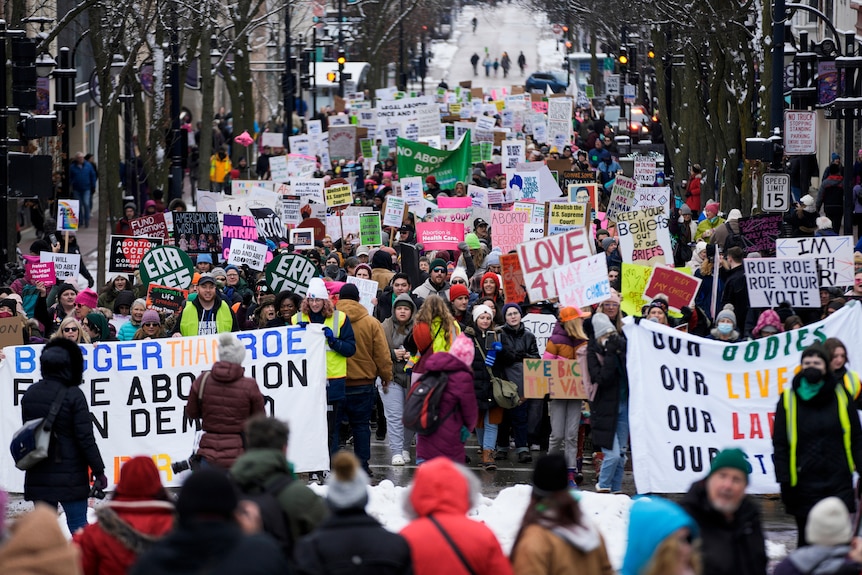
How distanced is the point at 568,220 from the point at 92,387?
9176 mm

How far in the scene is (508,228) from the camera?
69.3 feet

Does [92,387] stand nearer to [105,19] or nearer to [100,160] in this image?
[100,160]

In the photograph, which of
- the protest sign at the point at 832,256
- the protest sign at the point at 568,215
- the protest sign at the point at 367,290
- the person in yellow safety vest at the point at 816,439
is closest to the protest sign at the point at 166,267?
the protest sign at the point at 367,290

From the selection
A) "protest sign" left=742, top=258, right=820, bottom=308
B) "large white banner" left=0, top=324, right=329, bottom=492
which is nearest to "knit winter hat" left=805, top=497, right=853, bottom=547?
"large white banner" left=0, top=324, right=329, bottom=492

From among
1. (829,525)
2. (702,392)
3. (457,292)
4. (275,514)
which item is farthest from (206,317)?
(829,525)

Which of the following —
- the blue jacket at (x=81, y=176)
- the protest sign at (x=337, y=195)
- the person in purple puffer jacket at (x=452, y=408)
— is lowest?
the person in purple puffer jacket at (x=452, y=408)

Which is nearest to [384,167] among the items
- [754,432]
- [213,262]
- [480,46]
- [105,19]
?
[105,19]

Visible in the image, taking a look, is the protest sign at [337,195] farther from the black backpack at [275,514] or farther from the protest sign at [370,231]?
the black backpack at [275,514]

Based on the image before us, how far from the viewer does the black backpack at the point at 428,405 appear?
11.2 metres

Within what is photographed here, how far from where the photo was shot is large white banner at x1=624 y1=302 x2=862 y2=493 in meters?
11.2

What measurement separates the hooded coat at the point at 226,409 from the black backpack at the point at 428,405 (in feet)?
4.54

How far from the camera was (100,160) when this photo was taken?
954 inches

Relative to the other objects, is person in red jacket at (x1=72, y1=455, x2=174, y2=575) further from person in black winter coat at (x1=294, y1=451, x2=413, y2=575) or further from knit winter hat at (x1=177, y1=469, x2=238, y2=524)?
knit winter hat at (x1=177, y1=469, x2=238, y2=524)

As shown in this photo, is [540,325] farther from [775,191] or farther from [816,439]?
[775,191]
